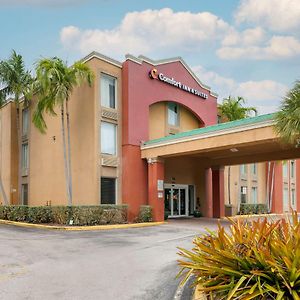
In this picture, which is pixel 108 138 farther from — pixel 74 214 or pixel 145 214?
pixel 74 214

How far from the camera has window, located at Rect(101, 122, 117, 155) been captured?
73.9 feet

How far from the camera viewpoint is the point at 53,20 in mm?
13000

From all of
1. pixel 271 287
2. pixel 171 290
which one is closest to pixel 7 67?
pixel 171 290

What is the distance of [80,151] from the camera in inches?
905

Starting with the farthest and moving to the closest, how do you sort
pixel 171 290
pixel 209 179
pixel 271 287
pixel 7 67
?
pixel 209 179 → pixel 7 67 → pixel 171 290 → pixel 271 287

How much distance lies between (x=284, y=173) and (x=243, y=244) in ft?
122

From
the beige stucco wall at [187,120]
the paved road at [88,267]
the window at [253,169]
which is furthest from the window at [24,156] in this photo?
the window at [253,169]

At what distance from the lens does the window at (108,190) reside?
22344 millimetres

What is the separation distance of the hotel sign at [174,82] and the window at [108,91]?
2.73 m

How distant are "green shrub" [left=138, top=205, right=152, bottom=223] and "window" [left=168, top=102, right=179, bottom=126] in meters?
7.20

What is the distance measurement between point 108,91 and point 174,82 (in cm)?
539

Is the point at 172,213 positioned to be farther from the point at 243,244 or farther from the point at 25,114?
the point at 243,244

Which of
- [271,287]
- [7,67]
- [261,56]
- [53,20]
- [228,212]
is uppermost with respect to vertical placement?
[7,67]

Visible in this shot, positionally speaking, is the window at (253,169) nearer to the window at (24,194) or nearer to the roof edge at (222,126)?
the roof edge at (222,126)
